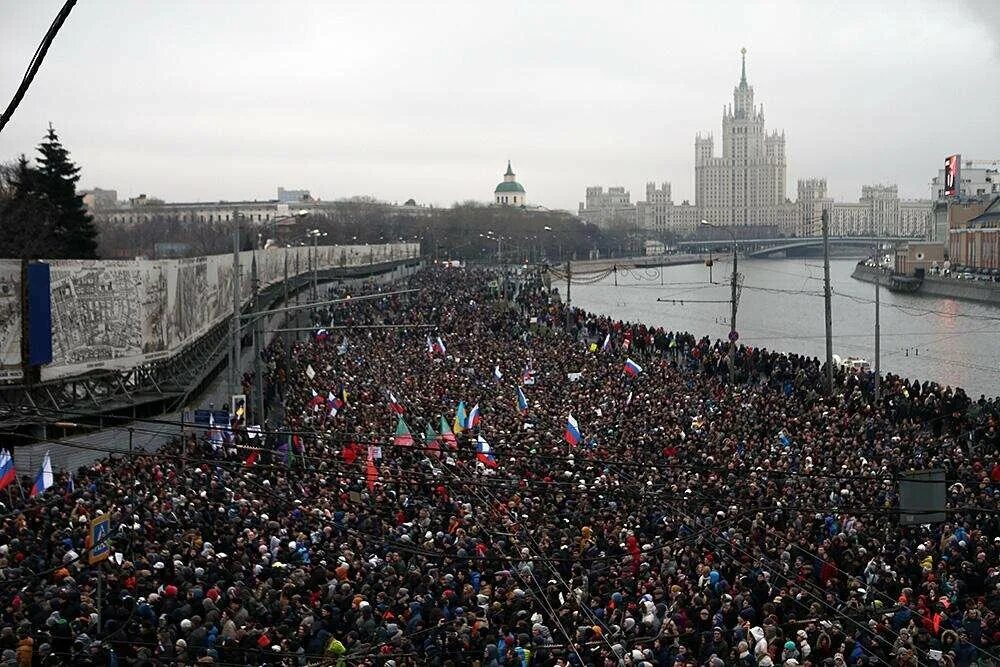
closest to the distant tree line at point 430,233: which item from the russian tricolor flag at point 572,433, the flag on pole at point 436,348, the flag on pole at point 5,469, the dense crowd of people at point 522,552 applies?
the flag on pole at point 436,348

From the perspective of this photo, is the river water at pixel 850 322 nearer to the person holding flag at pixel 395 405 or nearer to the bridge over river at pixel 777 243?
the person holding flag at pixel 395 405

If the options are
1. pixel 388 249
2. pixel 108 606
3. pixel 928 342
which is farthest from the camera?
pixel 388 249

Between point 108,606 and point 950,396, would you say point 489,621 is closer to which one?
point 108,606

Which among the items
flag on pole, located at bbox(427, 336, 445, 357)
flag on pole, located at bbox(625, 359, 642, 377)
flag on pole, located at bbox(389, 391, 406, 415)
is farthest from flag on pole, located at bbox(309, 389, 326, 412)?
flag on pole, located at bbox(427, 336, 445, 357)

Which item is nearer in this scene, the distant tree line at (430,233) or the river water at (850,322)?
the river water at (850,322)

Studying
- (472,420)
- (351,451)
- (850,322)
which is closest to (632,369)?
(472,420)

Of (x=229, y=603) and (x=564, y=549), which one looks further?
(x=564, y=549)

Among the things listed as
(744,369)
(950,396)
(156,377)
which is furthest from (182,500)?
(744,369)
